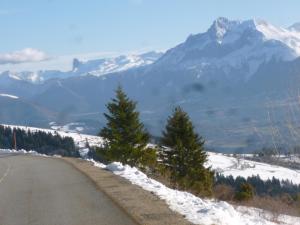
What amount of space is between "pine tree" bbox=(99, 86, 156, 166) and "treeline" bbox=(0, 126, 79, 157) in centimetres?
8148

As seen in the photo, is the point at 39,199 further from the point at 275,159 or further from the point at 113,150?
the point at 113,150

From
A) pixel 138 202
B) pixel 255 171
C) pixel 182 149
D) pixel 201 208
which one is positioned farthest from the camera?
pixel 255 171

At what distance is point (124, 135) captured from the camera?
45.3 m

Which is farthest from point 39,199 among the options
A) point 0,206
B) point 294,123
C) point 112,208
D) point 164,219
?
point 294,123

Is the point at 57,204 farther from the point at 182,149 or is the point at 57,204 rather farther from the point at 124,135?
the point at 182,149

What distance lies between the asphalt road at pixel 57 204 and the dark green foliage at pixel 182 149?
2061 cm

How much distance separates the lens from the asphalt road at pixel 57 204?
1464 cm

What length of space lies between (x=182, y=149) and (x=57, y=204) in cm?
2901

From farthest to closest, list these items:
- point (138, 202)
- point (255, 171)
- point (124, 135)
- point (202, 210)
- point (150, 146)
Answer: point (255, 171) < point (150, 146) < point (124, 135) < point (138, 202) < point (202, 210)

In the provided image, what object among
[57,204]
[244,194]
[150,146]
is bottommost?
[244,194]

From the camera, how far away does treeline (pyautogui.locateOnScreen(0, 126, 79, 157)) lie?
129 meters

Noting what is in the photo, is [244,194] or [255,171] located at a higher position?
[244,194]

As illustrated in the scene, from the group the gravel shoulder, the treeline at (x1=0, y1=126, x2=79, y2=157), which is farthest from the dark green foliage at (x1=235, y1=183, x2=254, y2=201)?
the treeline at (x1=0, y1=126, x2=79, y2=157)

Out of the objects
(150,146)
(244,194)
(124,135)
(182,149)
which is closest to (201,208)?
(124,135)
